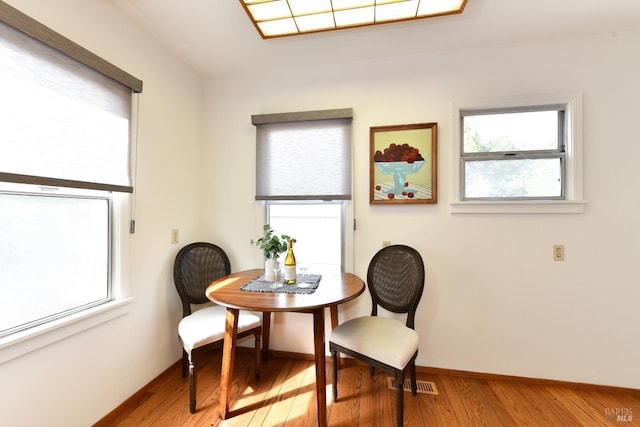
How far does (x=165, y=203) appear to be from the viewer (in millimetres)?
2070

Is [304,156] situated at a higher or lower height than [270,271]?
higher

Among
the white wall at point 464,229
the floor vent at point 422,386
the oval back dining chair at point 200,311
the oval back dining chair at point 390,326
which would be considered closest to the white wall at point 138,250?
the white wall at point 464,229

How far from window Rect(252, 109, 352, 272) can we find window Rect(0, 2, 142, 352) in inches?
39.3

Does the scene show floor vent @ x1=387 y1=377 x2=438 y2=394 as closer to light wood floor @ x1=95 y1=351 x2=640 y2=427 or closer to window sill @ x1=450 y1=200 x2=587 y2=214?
light wood floor @ x1=95 y1=351 x2=640 y2=427

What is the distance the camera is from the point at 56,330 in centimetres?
135

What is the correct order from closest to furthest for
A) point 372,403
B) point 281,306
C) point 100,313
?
point 281,306, point 100,313, point 372,403

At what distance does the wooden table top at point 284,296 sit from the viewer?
1.47 metres

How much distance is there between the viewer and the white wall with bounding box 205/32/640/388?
1.89 meters

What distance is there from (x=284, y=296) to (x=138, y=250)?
1.09 metres

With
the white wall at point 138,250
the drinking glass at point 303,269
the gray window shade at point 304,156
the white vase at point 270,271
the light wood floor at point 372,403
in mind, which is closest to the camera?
the white wall at point 138,250

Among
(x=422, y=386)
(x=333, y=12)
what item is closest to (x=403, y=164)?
(x=333, y=12)

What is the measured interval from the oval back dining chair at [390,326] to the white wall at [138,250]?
1329 millimetres

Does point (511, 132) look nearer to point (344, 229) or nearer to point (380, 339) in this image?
point (344, 229)

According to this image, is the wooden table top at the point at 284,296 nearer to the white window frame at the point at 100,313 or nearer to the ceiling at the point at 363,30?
the white window frame at the point at 100,313
